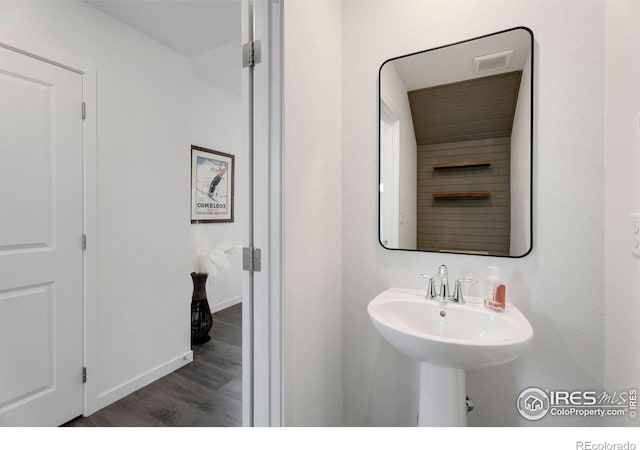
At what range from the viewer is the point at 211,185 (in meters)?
3.36

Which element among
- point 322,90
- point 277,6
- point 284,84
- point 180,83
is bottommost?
point 284,84

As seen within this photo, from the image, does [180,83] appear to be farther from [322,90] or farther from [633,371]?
[633,371]

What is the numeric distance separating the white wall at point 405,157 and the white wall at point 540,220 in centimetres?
7

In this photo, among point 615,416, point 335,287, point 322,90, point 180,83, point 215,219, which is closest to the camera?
point 615,416

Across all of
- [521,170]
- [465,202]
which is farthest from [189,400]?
[521,170]

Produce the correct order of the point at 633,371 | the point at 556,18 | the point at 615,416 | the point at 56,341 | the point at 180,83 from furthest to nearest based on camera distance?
1. the point at 180,83
2. the point at 56,341
3. the point at 556,18
4. the point at 615,416
5. the point at 633,371

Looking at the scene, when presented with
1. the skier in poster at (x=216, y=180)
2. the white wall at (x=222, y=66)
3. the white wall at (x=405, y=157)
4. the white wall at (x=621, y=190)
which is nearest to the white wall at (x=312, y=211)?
the white wall at (x=405, y=157)

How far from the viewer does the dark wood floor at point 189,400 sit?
1.69 m

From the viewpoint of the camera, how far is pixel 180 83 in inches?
90.8

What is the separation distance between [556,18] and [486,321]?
1.21m

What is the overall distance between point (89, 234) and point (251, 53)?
1471mm

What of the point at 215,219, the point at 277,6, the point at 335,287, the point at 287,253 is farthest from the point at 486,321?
the point at 215,219

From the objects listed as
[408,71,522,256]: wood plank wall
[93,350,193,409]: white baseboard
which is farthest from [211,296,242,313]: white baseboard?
[408,71,522,256]: wood plank wall

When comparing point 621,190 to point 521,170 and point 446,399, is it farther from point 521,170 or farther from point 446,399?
point 446,399
